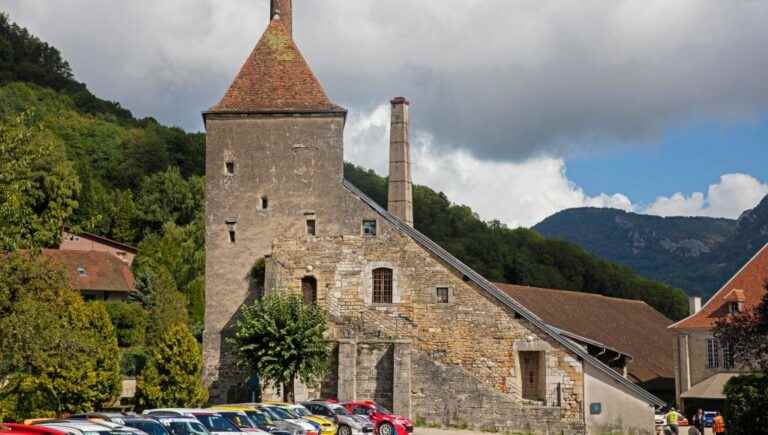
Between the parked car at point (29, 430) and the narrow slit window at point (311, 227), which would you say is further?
the narrow slit window at point (311, 227)

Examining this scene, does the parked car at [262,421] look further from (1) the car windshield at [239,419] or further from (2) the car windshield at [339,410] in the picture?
(2) the car windshield at [339,410]

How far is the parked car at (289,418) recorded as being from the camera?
1021 inches

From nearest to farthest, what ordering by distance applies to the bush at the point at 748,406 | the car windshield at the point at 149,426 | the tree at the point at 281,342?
the car windshield at the point at 149,426 → the bush at the point at 748,406 → the tree at the point at 281,342

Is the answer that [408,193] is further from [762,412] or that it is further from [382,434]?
[762,412]

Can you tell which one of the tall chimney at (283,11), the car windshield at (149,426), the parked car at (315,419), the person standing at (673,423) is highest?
the tall chimney at (283,11)

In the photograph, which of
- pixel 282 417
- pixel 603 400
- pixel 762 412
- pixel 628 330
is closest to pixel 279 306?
pixel 282 417

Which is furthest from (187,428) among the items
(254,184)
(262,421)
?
(254,184)

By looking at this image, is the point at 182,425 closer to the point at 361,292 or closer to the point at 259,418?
the point at 259,418

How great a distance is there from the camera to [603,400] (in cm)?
3650

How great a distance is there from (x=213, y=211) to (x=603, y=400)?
18.0 metres

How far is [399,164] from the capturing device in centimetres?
4925

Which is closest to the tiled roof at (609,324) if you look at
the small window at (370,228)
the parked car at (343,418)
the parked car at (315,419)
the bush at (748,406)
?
the small window at (370,228)

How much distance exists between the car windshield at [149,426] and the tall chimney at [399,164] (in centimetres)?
2959

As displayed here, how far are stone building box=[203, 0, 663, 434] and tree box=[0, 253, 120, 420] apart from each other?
6.33m
